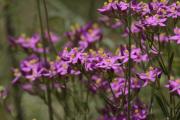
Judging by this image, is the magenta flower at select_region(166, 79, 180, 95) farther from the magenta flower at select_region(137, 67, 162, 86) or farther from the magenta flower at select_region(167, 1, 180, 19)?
the magenta flower at select_region(167, 1, 180, 19)

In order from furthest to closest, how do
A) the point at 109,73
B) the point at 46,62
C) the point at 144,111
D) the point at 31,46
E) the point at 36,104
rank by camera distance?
the point at 36,104 → the point at 31,46 → the point at 46,62 → the point at 144,111 → the point at 109,73

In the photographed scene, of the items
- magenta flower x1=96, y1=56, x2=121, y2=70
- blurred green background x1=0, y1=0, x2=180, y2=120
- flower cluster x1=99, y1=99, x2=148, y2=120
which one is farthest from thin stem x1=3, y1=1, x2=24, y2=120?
magenta flower x1=96, y1=56, x2=121, y2=70

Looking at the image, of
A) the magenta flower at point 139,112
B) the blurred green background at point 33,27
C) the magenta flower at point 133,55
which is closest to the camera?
the magenta flower at point 133,55

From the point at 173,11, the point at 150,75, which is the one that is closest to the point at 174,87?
the point at 150,75

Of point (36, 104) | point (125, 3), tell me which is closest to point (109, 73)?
point (125, 3)

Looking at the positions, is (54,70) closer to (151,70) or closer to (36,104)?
(151,70)

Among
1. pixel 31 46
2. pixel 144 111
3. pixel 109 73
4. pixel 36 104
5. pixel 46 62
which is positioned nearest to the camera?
pixel 109 73

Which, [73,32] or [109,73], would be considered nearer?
[109,73]

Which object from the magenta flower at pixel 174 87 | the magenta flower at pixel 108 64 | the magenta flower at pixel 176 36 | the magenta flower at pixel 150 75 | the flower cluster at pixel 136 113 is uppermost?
the magenta flower at pixel 176 36

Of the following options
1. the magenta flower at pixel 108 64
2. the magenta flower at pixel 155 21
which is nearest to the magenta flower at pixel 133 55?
the magenta flower at pixel 108 64

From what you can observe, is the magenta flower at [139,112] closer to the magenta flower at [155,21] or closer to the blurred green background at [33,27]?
the magenta flower at [155,21]

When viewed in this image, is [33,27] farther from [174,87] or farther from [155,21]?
[174,87]
